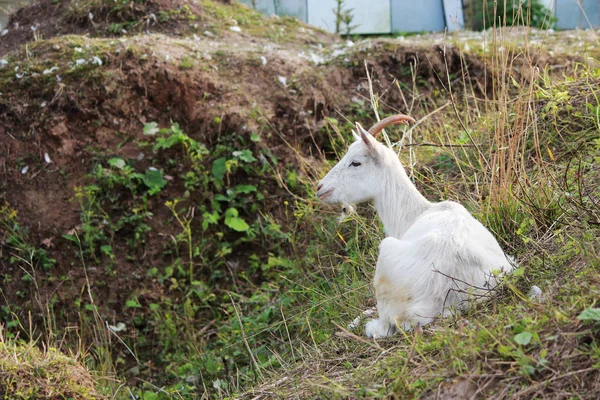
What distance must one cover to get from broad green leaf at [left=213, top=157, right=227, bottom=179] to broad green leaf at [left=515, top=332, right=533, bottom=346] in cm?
428

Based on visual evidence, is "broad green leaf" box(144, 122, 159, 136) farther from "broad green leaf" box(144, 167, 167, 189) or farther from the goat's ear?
the goat's ear

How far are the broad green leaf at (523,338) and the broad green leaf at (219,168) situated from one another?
168 inches

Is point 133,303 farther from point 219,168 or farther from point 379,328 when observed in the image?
point 379,328

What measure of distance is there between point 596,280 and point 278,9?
9.23 meters

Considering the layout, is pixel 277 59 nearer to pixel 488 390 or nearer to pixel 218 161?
pixel 218 161

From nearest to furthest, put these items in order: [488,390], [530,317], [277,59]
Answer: [488,390] → [530,317] → [277,59]

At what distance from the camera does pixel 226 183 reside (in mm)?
6859

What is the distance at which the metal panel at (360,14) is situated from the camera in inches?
447

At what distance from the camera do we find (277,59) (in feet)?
25.7

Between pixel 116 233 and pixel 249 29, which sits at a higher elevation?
pixel 249 29

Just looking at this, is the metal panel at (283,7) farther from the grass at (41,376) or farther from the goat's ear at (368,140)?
the grass at (41,376)

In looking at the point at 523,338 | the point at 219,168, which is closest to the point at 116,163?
the point at 219,168

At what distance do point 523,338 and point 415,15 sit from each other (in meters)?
9.61

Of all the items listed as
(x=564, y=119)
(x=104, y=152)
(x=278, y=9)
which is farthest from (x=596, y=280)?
(x=278, y=9)
